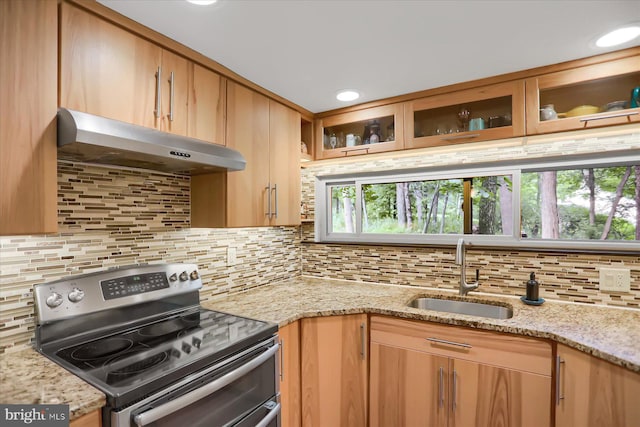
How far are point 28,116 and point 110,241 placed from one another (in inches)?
25.6

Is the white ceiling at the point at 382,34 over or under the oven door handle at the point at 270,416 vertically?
over

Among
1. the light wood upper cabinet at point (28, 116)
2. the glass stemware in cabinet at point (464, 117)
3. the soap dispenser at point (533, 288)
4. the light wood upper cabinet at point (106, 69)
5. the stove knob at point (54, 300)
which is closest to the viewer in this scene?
the light wood upper cabinet at point (28, 116)

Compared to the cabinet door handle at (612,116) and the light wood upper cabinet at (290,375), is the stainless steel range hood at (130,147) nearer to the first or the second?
the light wood upper cabinet at (290,375)

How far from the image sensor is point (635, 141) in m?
1.75

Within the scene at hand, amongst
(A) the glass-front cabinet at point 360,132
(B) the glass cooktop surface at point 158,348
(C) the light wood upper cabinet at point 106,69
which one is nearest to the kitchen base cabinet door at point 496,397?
(B) the glass cooktop surface at point 158,348

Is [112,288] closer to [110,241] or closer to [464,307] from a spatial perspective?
[110,241]

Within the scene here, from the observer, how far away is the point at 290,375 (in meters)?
1.71

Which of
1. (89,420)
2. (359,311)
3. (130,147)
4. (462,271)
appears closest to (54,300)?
(89,420)

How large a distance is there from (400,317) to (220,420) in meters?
0.99

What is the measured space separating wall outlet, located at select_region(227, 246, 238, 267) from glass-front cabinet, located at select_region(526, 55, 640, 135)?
1.88 meters

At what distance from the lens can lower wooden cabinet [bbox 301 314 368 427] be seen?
178cm

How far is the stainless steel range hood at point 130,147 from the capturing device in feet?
3.54

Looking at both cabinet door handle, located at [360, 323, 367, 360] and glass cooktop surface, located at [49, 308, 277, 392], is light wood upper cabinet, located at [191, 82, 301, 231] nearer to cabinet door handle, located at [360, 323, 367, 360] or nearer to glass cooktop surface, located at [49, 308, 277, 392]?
glass cooktop surface, located at [49, 308, 277, 392]

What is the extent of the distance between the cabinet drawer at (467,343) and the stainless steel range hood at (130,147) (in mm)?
1192
